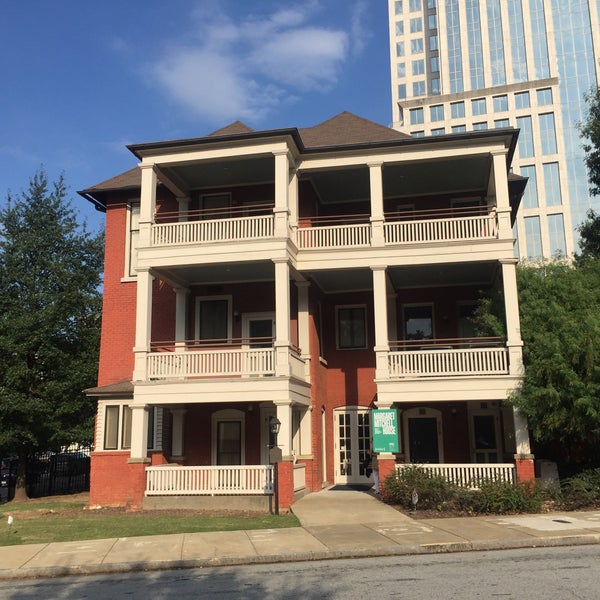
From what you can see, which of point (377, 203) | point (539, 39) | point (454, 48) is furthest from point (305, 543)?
point (454, 48)

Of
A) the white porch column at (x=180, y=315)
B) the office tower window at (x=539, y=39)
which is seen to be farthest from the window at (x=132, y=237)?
the office tower window at (x=539, y=39)

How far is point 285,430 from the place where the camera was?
56.2 feet

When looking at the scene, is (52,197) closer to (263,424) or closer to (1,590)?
(263,424)

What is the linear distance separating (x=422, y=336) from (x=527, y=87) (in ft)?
235

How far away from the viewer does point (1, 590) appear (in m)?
8.89

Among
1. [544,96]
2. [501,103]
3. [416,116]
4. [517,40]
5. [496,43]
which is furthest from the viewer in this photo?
[416,116]

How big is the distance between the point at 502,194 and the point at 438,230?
2101 millimetres

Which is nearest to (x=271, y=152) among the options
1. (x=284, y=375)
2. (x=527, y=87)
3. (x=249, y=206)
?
(x=249, y=206)

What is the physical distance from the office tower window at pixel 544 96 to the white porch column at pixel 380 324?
73.0 m

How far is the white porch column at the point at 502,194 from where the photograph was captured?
1842 centimetres

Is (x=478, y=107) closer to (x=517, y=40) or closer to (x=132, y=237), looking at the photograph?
(x=517, y=40)

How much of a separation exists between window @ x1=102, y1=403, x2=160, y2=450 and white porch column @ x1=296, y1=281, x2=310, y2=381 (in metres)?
4.91

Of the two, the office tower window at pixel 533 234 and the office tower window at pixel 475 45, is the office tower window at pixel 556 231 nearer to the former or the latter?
the office tower window at pixel 533 234

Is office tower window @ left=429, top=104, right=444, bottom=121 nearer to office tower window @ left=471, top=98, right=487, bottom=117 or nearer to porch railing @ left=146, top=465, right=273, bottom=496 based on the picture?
office tower window @ left=471, top=98, right=487, bottom=117
